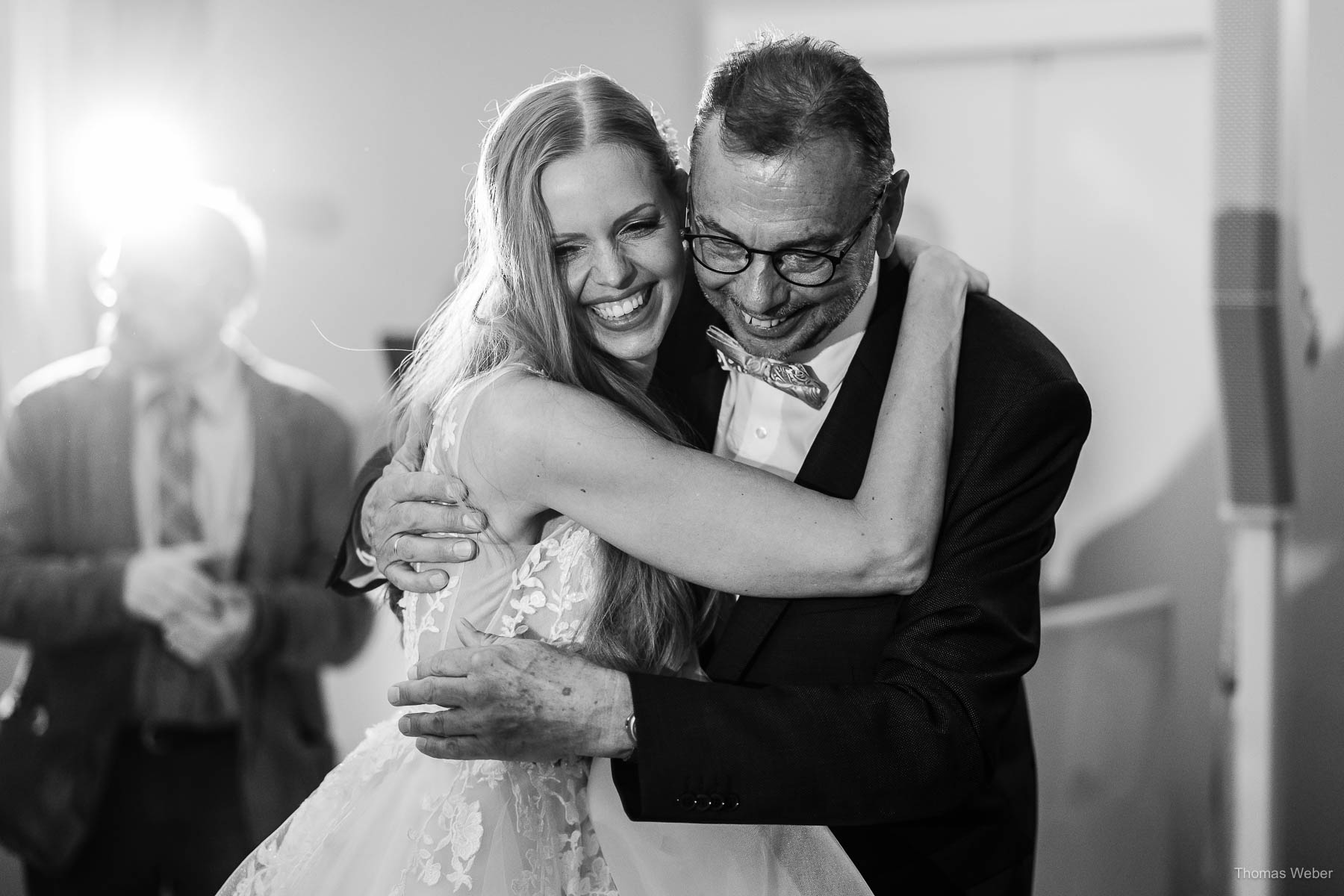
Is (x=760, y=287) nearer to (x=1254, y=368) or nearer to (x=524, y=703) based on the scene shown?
(x=524, y=703)

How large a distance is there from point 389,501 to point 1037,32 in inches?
135

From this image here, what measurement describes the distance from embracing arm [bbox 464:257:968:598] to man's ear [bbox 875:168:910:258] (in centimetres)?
14

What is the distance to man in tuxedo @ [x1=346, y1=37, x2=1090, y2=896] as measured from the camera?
128cm

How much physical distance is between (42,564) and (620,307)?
2414 millimetres

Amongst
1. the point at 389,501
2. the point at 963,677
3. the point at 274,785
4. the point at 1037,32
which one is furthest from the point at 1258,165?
the point at 274,785

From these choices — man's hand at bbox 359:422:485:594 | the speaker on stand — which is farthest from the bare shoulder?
the speaker on stand

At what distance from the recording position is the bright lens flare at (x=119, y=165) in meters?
3.88

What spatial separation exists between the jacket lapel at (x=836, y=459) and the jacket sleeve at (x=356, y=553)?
1.95 ft

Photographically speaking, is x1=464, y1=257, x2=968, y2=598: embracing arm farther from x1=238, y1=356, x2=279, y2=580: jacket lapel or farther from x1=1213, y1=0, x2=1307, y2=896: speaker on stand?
x1=238, y1=356, x2=279, y2=580: jacket lapel

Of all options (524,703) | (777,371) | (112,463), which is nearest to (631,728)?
(524,703)

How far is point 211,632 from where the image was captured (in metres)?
3.30

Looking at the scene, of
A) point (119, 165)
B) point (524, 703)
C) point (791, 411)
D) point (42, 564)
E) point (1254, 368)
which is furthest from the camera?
point (119, 165)

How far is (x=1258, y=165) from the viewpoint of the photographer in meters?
2.36

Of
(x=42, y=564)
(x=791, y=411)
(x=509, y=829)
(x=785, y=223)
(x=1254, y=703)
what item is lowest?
(x=1254, y=703)
